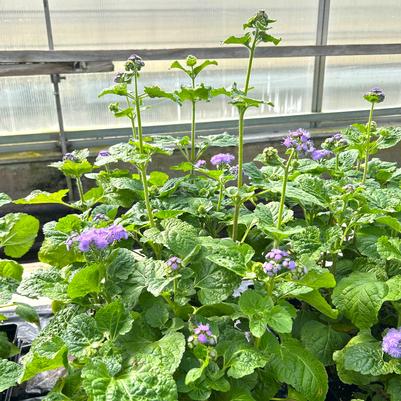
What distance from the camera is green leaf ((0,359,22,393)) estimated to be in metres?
0.95

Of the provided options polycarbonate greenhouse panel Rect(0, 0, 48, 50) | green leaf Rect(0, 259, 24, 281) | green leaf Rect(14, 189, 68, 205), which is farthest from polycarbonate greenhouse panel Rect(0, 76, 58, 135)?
green leaf Rect(0, 259, 24, 281)

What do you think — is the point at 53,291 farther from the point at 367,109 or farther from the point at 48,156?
the point at 367,109

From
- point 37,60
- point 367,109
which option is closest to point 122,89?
point 37,60

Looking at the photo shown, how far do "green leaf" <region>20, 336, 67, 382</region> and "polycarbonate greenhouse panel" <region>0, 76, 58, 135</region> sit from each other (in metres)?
2.63

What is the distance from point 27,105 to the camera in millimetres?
3283

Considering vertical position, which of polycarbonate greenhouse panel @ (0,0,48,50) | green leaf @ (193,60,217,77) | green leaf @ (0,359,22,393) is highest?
polycarbonate greenhouse panel @ (0,0,48,50)

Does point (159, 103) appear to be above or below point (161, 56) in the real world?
below

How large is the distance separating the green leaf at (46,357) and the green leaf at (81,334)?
0.8 inches

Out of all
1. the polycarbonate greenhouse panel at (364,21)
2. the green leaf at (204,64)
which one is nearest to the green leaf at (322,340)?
the green leaf at (204,64)

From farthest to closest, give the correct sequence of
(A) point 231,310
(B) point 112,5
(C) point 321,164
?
(B) point 112,5
(C) point 321,164
(A) point 231,310

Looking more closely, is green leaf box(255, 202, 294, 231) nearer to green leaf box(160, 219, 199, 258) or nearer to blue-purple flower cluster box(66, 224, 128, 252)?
green leaf box(160, 219, 199, 258)

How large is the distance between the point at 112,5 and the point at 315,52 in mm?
1510

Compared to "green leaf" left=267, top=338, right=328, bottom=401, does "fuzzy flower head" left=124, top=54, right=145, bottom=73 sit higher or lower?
higher

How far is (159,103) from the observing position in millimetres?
3506
